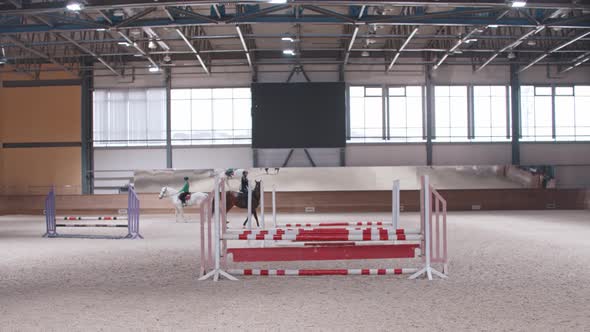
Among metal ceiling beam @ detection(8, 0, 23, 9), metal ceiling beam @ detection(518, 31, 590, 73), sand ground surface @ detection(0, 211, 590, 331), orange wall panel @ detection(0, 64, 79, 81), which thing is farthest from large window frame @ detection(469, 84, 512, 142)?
metal ceiling beam @ detection(8, 0, 23, 9)

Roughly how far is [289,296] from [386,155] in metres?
21.3

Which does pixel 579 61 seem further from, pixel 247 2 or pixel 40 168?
pixel 40 168

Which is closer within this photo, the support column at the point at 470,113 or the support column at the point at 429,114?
the support column at the point at 429,114

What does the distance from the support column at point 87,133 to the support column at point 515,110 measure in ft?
68.1

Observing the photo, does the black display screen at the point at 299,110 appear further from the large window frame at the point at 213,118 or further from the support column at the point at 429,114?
the support column at the point at 429,114

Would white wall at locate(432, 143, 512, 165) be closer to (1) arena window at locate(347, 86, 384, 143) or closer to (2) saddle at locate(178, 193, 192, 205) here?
(1) arena window at locate(347, 86, 384, 143)

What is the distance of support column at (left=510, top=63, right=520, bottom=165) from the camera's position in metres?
27.4

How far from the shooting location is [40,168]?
2805 centimetres

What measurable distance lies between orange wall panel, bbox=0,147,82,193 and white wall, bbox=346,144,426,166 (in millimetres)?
13603

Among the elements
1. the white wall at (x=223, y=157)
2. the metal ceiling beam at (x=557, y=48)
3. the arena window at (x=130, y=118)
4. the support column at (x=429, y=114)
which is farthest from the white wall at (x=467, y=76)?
the arena window at (x=130, y=118)

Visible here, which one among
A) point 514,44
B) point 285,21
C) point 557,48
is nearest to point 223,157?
point 285,21

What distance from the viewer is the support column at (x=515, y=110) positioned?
2739cm

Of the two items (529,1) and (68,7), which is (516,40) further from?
(68,7)

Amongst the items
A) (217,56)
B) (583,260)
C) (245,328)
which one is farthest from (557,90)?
(245,328)
